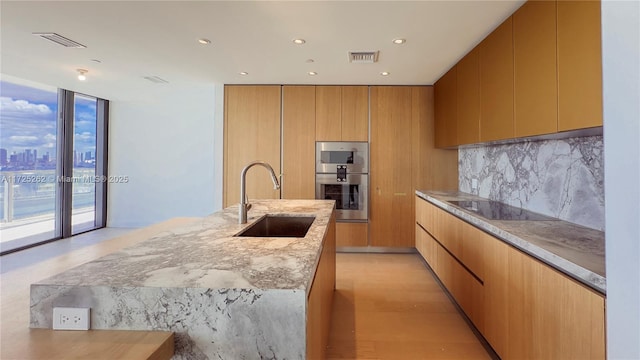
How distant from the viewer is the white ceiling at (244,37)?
2.29 meters

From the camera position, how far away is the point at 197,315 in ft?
2.81

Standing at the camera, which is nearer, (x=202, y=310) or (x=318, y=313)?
(x=202, y=310)

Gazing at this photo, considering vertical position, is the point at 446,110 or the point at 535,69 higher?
the point at 446,110

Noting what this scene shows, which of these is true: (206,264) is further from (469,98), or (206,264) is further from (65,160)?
(65,160)

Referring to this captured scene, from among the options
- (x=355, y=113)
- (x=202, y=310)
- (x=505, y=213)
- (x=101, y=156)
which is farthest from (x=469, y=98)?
(x=101, y=156)

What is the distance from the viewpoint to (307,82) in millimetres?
4242

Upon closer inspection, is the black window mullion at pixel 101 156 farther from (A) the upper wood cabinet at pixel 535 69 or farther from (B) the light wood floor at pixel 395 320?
(A) the upper wood cabinet at pixel 535 69

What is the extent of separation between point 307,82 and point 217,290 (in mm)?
3784

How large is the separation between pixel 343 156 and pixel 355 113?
2.10ft

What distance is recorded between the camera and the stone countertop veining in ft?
3.79

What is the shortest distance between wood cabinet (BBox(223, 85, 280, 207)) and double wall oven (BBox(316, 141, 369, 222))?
0.65 m

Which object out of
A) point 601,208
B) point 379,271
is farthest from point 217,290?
point 379,271

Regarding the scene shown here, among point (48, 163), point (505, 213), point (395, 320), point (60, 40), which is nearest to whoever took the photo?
point (505, 213)

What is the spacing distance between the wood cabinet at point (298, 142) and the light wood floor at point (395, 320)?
4.44 ft
